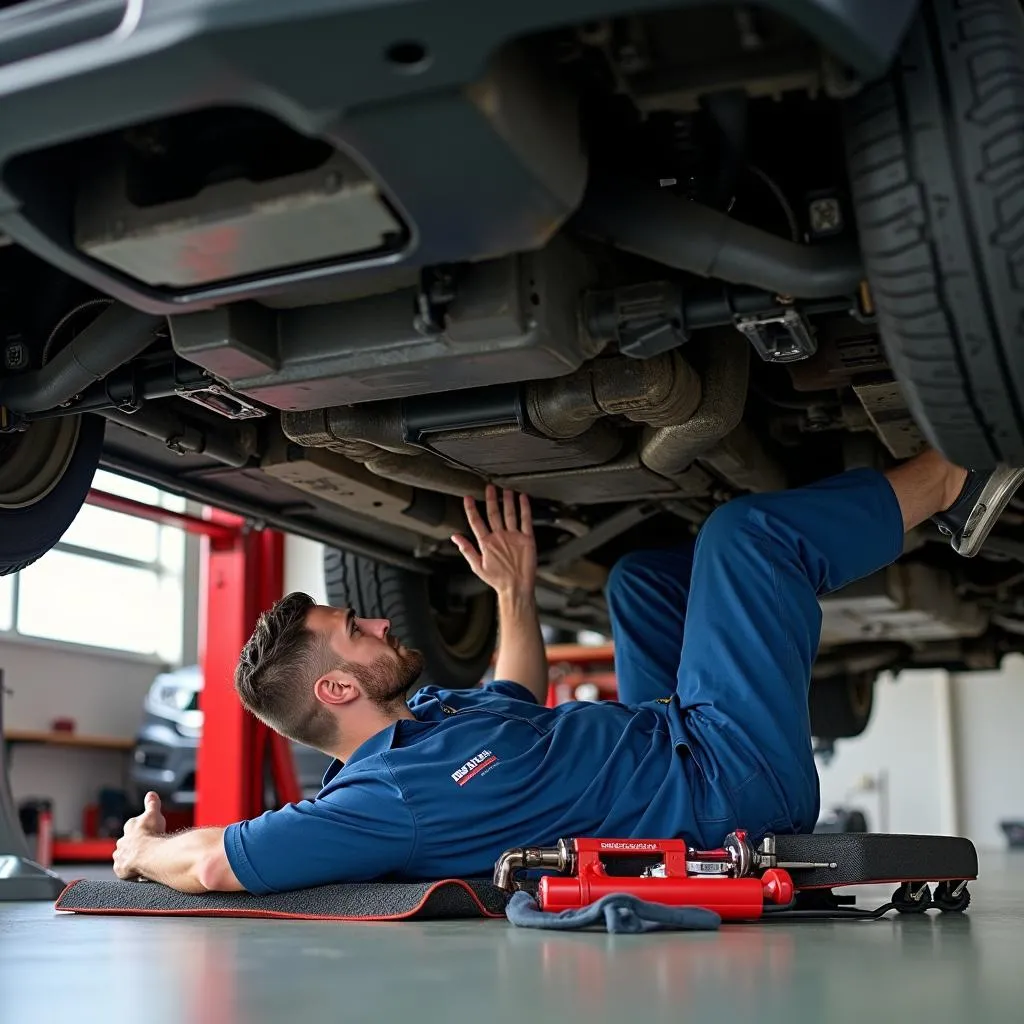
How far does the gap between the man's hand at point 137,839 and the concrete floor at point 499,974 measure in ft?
0.99

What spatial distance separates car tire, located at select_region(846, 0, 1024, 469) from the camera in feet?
4.31

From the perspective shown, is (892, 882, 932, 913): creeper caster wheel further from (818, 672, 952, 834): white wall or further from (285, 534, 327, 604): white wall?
(285, 534, 327, 604): white wall

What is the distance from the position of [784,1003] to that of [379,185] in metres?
0.90

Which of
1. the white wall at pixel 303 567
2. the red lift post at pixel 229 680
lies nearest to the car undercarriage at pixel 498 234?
the red lift post at pixel 229 680

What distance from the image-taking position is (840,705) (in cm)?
487

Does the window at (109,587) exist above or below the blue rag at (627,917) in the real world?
above

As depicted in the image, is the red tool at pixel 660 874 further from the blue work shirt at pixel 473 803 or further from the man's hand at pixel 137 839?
the man's hand at pixel 137 839

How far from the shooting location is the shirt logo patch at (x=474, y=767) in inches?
75.7

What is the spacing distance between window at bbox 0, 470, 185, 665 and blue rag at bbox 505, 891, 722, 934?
7582 millimetres

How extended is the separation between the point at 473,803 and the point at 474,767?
0.06 meters

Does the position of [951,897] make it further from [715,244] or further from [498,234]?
[498,234]

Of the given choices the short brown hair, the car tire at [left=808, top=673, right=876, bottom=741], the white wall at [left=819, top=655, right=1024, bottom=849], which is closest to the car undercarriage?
the short brown hair

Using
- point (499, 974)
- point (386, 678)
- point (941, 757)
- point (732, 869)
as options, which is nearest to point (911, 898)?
point (732, 869)

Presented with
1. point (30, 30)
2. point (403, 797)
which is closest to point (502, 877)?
point (403, 797)
